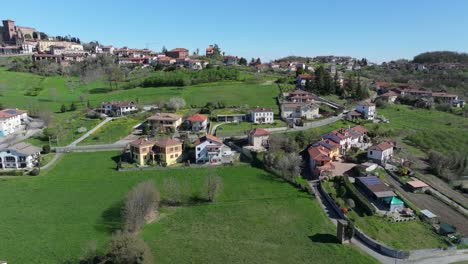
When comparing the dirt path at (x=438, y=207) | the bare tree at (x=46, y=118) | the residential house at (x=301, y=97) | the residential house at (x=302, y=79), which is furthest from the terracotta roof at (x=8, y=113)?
the residential house at (x=302, y=79)

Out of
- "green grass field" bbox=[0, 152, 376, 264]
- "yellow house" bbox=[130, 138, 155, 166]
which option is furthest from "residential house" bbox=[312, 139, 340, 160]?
"yellow house" bbox=[130, 138, 155, 166]

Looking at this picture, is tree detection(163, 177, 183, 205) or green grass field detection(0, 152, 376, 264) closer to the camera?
green grass field detection(0, 152, 376, 264)

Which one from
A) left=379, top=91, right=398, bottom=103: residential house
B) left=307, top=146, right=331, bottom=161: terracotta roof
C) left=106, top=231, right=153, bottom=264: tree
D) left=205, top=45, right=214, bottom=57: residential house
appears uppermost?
left=205, top=45, right=214, bottom=57: residential house

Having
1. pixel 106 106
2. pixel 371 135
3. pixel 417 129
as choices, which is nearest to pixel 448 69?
pixel 417 129

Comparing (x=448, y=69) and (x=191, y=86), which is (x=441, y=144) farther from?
(x=448, y=69)

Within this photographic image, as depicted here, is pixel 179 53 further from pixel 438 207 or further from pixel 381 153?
pixel 438 207

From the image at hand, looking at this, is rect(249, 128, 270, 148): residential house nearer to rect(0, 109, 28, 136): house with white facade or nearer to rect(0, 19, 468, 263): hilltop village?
rect(0, 19, 468, 263): hilltop village
